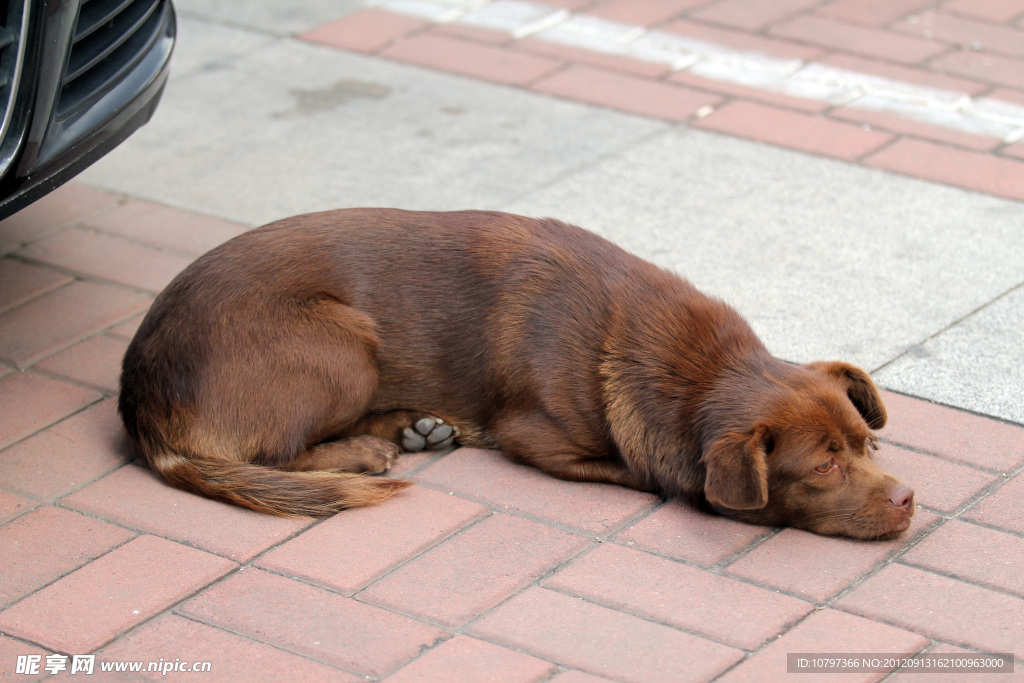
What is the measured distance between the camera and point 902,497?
335cm

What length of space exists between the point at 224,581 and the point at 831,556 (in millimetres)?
1552

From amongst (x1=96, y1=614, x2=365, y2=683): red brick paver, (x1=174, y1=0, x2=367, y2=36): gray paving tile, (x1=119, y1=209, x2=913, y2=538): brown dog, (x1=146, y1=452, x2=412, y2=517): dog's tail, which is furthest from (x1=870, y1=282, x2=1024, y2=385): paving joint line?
(x1=174, y1=0, x2=367, y2=36): gray paving tile

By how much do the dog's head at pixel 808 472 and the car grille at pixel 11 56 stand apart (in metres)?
2.20

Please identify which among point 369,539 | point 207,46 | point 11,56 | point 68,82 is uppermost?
point 11,56

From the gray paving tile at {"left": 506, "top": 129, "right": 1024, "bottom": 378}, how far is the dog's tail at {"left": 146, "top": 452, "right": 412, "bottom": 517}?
159 centimetres

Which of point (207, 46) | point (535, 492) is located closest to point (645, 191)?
point (535, 492)

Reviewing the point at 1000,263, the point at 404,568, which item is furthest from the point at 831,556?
the point at 1000,263

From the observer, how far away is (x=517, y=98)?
21.0 ft

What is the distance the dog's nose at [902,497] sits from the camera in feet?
11.0

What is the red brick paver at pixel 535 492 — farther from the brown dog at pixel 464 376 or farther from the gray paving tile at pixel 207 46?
the gray paving tile at pixel 207 46

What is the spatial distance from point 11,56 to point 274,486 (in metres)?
1.46

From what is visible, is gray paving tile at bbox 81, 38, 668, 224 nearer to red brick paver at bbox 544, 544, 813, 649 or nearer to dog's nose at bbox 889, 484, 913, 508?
red brick paver at bbox 544, 544, 813, 649

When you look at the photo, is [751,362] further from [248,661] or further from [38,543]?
[38,543]

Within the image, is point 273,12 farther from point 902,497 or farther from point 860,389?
point 902,497
